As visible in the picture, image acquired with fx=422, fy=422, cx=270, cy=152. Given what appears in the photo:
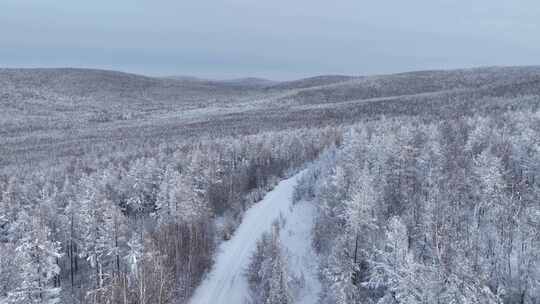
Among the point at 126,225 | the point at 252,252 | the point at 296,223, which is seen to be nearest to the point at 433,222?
the point at 252,252

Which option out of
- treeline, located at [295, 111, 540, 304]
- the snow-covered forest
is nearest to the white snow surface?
the snow-covered forest

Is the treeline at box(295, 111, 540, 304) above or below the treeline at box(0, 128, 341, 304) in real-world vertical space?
above

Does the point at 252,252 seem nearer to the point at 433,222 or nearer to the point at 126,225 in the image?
the point at 126,225

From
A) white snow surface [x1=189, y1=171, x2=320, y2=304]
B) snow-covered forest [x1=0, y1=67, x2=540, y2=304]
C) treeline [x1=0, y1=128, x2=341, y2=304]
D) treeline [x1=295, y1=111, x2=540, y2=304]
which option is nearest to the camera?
treeline [x1=295, y1=111, x2=540, y2=304]

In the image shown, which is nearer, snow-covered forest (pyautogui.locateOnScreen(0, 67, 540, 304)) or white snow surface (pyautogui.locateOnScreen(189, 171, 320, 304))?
snow-covered forest (pyautogui.locateOnScreen(0, 67, 540, 304))

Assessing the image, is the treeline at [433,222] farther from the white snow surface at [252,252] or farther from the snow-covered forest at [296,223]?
the white snow surface at [252,252]

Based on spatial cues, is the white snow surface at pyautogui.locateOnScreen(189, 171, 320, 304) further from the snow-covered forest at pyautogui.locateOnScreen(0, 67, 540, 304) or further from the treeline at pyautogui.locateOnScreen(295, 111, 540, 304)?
the treeline at pyautogui.locateOnScreen(295, 111, 540, 304)
